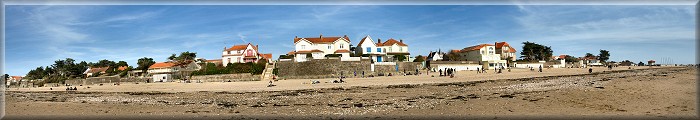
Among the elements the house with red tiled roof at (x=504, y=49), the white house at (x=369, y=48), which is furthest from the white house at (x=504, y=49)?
the white house at (x=369, y=48)

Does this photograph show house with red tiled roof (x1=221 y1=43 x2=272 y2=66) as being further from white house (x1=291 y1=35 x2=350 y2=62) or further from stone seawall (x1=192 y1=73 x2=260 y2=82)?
stone seawall (x1=192 y1=73 x2=260 y2=82)

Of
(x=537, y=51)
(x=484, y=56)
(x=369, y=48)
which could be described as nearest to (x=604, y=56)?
(x=537, y=51)

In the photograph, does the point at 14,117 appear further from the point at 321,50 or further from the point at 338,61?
the point at 321,50

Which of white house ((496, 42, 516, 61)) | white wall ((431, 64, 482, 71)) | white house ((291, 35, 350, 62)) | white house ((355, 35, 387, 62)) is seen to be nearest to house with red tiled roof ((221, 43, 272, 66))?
white house ((291, 35, 350, 62))

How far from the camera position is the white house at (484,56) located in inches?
2183

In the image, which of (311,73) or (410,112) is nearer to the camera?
(410,112)

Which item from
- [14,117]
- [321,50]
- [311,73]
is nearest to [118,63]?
[321,50]

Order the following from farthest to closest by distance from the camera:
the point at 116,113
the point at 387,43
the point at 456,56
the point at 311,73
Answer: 1. the point at 456,56
2. the point at 387,43
3. the point at 311,73
4. the point at 116,113

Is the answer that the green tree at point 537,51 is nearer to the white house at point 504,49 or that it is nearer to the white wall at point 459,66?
the white house at point 504,49

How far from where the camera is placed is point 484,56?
185ft

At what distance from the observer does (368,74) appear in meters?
42.9

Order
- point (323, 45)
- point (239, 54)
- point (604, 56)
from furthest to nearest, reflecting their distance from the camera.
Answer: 1. point (604, 56)
2. point (239, 54)
3. point (323, 45)

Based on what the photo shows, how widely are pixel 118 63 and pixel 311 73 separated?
67471 millimetres

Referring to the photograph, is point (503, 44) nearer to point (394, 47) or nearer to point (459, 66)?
point (394, 47)
